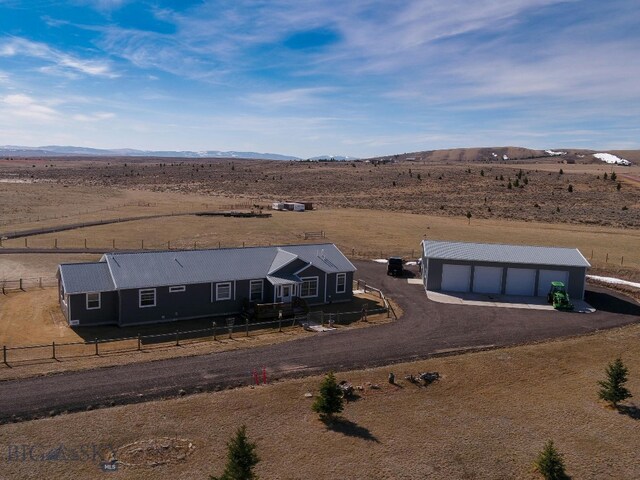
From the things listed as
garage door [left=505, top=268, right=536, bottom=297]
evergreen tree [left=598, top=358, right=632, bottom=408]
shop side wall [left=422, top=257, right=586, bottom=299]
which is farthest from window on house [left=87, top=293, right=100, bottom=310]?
garage door [left=505, top=268, right=536, bottom=297]

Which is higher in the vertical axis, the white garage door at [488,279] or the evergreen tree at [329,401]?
the white garage door at [488,279]

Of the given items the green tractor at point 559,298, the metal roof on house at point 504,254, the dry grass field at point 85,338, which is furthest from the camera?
the metal roof on house at point 504,254

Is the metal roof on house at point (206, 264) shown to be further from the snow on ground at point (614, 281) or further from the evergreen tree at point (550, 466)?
the snow on ground at point (614, 281)

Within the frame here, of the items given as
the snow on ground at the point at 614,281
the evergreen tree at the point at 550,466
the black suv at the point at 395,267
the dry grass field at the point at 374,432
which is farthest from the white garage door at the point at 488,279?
the evergreen tree at the point at 550,466

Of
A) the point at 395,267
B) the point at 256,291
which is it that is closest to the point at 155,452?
the point at 256,291

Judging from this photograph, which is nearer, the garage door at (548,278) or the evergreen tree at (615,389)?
the evergreen tree at (615,389)

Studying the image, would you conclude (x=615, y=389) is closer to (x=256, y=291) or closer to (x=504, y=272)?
(x=504, y=272)

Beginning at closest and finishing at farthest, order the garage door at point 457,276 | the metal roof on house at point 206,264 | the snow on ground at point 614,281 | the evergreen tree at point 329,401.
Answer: the evergreen tree at point 329,401, the metal roof on house at point 206,264, the garage door at point 457,276, the snow on ground at point 614,281

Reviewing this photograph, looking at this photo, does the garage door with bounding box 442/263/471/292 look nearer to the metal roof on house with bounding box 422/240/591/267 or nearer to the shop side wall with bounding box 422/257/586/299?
the shop side wall with bounding box 422/257/586/299
